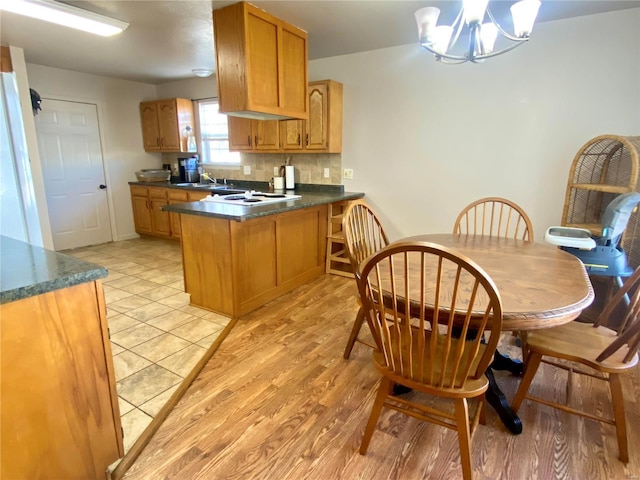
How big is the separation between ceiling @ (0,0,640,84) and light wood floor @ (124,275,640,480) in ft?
7.99

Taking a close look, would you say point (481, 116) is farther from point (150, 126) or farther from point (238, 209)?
point (150, 126)

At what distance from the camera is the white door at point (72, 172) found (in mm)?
4438

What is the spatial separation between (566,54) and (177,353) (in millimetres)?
3611

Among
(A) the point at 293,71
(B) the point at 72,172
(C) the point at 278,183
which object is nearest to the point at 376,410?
(A) the point at 293,71

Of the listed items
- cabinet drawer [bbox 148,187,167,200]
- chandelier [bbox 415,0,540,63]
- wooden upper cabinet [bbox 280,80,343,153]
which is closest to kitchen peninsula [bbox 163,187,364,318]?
wooden upper cabinet [bbox 280,80,343,153]

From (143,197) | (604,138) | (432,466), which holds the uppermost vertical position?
(604,138)

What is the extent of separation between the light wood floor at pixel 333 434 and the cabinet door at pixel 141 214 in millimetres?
3647

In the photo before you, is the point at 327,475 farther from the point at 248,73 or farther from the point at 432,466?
the point at 248,73

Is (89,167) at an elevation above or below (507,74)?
below

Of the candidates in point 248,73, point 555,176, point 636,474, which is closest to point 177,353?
point 248,73

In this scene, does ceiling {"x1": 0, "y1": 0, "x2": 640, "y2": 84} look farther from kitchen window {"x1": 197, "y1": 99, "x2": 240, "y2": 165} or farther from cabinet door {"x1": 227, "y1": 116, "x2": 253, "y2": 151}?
kitchen window {"x1": 197, "y1": 99, "x2": 240, "y2": 165}

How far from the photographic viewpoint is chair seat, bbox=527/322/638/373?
1.41 meters

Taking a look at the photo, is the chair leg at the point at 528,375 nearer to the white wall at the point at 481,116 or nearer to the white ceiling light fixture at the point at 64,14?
the white wall at the point at 481,116

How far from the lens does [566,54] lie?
8.82ft
